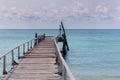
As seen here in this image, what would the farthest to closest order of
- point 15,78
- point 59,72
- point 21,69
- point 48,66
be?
1. point 48,66
2. point 21,69
3. point 59,72
4. point 15,78

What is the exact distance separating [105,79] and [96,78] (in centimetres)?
70

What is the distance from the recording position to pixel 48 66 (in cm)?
1545

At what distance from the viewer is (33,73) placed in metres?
13.5

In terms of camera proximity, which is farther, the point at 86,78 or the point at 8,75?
the point at 86,78

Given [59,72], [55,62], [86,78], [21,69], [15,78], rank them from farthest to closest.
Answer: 1. [86,78]
2. [55,62]
3. [21,69]
4. [59,72]
5. [15,78]

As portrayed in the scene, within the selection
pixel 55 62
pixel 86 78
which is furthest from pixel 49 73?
pixel 86 78

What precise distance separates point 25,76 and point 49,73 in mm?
1187

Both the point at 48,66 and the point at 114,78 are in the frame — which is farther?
the point at 114,78

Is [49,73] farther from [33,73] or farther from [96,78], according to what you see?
[96,78]

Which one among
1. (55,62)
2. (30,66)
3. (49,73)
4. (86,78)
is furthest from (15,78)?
(86,78)

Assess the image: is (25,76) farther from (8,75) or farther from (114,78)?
(114,78)

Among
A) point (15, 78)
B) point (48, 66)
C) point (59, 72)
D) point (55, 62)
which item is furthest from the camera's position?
point (55, 62)

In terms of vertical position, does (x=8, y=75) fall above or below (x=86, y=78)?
above

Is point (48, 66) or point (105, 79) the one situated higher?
point (48, 66)
